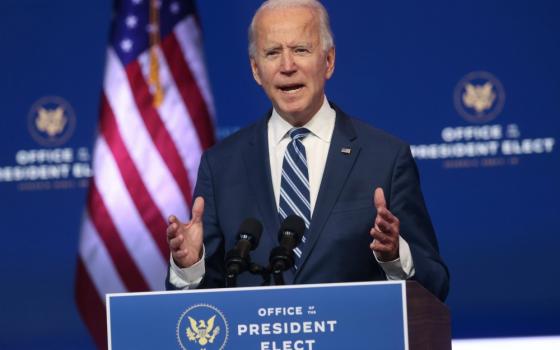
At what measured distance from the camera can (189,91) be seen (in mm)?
4488

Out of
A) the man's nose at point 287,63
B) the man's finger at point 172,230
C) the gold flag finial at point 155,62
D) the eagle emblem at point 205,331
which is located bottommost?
the eagle emblem at point 205,331

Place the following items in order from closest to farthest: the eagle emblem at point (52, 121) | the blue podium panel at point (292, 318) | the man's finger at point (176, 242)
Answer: the blue podium panel at point (292, 318) < the man's finger at point (176, 242) < the eagle emblem at point (52, 121)

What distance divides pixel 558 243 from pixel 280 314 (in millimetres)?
2982

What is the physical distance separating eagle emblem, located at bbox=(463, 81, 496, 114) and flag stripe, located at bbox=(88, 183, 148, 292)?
163 centimetres

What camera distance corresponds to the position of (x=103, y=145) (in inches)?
177

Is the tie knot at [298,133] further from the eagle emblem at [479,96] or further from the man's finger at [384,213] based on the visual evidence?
the eagle emblem at [479,96]

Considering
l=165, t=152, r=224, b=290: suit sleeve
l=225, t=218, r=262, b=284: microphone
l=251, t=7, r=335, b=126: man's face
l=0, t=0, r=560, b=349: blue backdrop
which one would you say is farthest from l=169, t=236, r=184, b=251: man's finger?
l=0, t=0, r=560, b=349: blue backdrop

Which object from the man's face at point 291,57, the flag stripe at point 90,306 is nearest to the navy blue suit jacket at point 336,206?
the man's face at point 291,57

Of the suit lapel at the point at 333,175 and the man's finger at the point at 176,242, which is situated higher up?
the suit lapel at the point at 333,175

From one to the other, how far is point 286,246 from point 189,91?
255 cm

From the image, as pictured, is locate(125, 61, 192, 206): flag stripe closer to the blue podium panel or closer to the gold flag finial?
the gold flag finial

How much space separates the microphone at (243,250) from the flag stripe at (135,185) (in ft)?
7.77

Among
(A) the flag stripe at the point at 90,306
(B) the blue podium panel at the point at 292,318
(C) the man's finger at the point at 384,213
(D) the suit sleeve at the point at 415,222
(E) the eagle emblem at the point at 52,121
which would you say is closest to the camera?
(B) the blue podium panel at the point at 292,318

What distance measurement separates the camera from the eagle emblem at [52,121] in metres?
4.87
